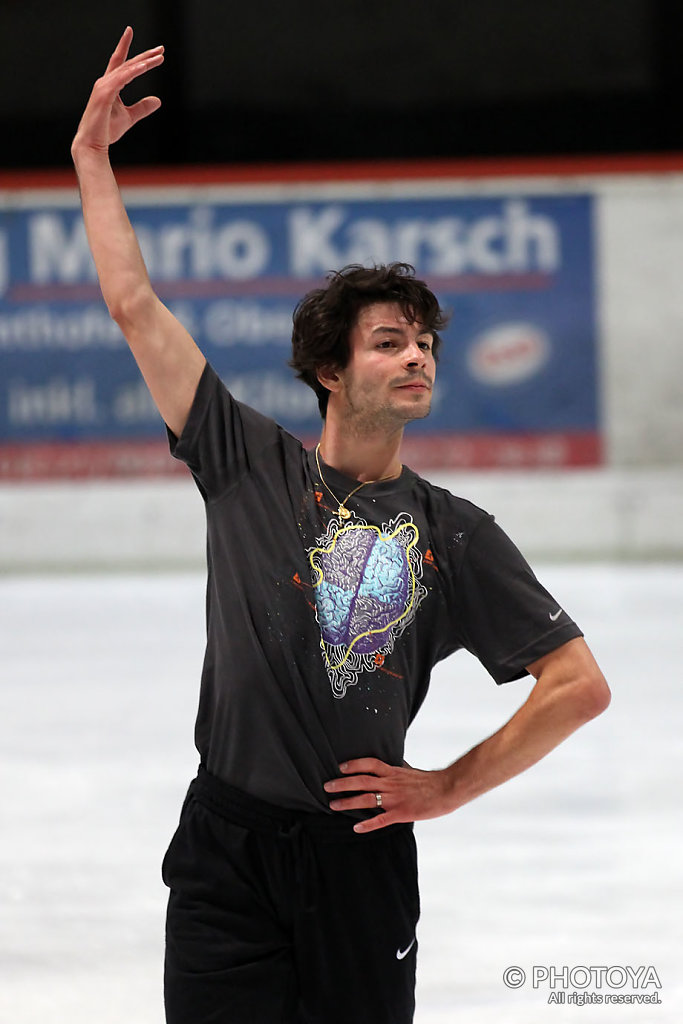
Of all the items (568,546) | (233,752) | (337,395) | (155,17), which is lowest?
(233,752)

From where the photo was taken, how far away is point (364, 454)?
2.07m

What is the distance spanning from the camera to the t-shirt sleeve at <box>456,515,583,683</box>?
2.00 meters


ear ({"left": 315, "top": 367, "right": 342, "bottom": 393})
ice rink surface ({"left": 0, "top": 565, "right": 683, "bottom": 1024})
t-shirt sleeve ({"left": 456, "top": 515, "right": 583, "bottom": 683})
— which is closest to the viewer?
t-shirt sleeve ({"left": 456, "top": 515, "right": 583, "bottom": 683})

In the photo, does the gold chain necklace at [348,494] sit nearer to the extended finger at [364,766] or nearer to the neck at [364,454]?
the neck at [364,454]

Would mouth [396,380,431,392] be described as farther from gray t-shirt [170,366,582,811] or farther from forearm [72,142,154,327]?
forearm [72,142,154,327]

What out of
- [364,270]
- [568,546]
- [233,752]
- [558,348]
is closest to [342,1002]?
[233,752]

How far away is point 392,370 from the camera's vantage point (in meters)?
2.05

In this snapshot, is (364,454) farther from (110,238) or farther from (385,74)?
(385,74)

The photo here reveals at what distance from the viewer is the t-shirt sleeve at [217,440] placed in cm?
199

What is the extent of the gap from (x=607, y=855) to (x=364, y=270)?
7.92 feet

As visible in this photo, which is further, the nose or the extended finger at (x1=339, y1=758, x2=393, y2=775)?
the nose

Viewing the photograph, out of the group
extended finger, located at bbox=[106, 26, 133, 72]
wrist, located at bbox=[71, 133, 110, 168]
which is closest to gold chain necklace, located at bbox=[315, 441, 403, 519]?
wrist, located at bbox=[71, 133, 110, 168]

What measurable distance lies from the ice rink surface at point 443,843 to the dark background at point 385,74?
280 inches

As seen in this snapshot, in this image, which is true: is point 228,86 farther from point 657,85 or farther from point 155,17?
point 657,85
